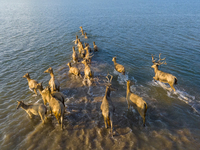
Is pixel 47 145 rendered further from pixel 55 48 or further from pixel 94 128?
pixel 55 48

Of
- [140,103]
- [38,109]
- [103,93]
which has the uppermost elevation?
[140,103]

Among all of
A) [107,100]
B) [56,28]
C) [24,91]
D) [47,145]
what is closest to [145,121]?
[107,100]

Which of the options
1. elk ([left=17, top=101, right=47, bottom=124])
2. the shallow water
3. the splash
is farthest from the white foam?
elk ([left=17, top=101, right=47, bottom=124])

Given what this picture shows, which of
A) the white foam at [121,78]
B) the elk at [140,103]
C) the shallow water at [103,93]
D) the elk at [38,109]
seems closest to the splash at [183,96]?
the shallow water at [103,93]

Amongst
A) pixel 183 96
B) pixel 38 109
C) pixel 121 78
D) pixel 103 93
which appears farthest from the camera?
pixel 121 78

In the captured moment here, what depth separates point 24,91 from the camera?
11.8 metres

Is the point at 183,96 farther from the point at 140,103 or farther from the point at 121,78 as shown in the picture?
the point at 121,78

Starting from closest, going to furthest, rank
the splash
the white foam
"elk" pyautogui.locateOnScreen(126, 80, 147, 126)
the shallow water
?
the shallow water → "elk" pyautogui.locateOnScreen(126, 80, 147, 126) → the splash → the white foam

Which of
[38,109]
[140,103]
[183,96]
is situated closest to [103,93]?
[140,103]

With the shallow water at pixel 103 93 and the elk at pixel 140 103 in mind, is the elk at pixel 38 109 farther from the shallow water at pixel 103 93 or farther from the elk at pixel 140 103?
the elk at pixel 140 103

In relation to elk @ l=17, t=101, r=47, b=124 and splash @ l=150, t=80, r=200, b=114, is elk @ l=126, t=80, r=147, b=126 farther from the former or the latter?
elk @ l=17, t=101, r=47, b=124

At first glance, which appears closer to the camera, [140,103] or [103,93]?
[140,103]

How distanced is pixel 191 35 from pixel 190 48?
6009mm

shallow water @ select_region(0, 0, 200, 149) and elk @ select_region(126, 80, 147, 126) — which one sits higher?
elk @ select_region(126, 80, 147, 126)
